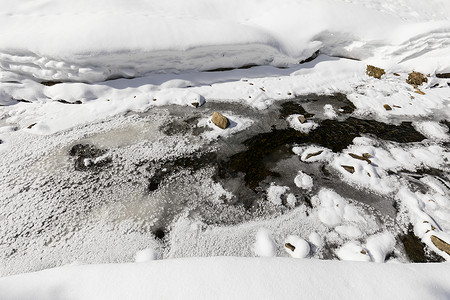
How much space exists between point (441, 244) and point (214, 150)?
257 centimetres

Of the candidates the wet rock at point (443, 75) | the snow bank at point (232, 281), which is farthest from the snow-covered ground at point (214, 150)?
the wet rock at point (443, 75)

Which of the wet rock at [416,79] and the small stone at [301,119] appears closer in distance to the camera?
the small stone at [301,119]

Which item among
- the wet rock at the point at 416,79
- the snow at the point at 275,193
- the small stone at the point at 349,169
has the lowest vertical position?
the snow at the point at 275,193

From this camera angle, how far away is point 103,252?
2.27 metres

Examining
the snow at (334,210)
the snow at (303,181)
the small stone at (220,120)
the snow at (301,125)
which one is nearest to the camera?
the snow at (334,210)

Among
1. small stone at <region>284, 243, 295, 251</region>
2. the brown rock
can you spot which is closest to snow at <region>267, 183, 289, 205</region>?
small stone at <region>284, 243, 295, 251</region>

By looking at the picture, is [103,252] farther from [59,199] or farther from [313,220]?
[313,220]

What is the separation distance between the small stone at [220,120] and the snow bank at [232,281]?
6.69 feet

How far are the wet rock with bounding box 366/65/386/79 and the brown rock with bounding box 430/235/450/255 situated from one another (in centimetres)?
339

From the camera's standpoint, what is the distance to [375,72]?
4816mm

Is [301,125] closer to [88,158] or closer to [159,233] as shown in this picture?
[159,233]

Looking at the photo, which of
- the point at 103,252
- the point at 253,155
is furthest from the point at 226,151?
the point at 103,252

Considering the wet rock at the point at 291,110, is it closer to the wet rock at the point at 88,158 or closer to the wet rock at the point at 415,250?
the wet rock at the point at 415,250

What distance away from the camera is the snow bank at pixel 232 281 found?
156 cm
